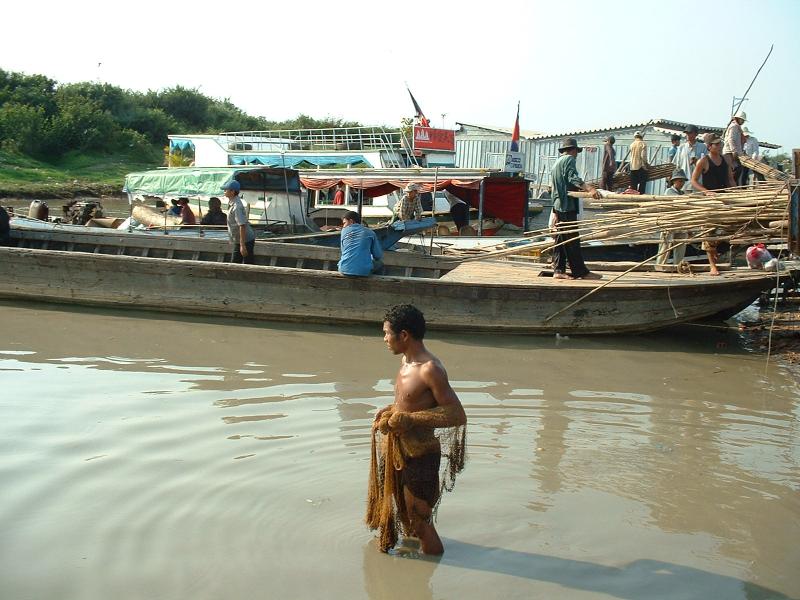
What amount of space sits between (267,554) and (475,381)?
3.60 metres

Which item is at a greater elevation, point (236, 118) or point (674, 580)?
point (236, 118)

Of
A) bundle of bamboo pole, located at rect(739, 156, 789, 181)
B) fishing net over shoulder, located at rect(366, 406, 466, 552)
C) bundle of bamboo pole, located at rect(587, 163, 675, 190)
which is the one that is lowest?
fishing net over shoulder, located at rect(366, 406, 466, 552)

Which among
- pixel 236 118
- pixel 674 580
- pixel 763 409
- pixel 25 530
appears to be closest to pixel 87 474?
pixel 25 530

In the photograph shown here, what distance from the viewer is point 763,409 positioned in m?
6.92

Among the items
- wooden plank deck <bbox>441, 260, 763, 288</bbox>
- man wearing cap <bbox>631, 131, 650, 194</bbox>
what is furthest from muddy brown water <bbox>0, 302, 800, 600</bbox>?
man wearing cap <bbox>631, 131, 650, 194</bbox>

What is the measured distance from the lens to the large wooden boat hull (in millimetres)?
8742

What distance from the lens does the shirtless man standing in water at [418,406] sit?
390cm

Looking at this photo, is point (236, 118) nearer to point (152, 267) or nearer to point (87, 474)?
point (152, 267)

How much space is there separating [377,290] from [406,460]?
17.1ft

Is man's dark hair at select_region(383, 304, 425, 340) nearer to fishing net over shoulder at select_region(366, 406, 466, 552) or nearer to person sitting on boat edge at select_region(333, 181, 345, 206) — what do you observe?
fishing net over shoulder at select_region(366, 406, 466, 552)

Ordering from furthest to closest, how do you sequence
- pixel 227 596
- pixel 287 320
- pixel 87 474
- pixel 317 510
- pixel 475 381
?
pixel 287 320 < pixel 475 381 < pixel 87 474 < pixel 317 510 < pixel 227 596

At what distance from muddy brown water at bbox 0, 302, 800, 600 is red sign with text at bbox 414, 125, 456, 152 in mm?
15484

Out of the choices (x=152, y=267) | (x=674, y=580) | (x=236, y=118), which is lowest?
(x=674, y=580)

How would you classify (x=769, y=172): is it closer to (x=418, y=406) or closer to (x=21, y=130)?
(x=418, y=406)
